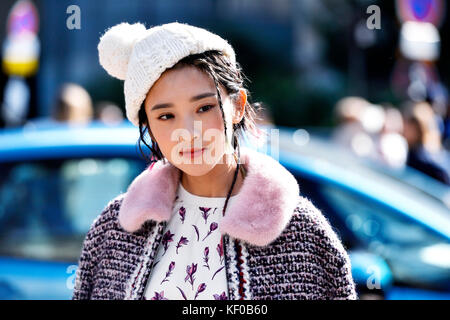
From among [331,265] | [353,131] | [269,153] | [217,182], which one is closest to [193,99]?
[217,182]

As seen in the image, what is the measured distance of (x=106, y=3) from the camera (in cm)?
2053

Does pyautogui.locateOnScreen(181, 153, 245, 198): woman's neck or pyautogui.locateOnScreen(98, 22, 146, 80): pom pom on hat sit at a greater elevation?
pyautogui.locateOnScreen(98, 22, 146, 80): pom pom on hat

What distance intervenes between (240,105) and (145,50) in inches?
12.8

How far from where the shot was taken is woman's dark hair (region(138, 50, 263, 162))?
182 cm

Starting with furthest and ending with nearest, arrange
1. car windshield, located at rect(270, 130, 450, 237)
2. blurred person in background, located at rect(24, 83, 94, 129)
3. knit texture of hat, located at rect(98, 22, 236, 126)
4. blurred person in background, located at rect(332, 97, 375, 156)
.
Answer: blurred person in background, located at rect(332, 97, 375, 156) < blurred person in background, located at rect(24, 83, 94, 129) < car windshield, located at rect(270, 130, 450, 237) < knit texture of hat, located at rect(98, 22, 236, 126)

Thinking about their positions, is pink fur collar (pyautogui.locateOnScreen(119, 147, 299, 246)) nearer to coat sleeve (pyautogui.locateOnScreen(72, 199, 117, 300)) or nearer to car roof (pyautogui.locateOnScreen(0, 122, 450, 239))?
coat sleeve (pyautogui.locateOnScreen(72, 199, 117, 300))

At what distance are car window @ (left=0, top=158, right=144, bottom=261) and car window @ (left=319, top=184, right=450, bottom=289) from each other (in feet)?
3.59

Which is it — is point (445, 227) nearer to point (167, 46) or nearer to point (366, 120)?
point (167, 46)

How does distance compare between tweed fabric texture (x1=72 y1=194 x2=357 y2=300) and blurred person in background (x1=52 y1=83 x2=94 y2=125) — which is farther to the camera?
blurred person in background (x1=52 y1=83 x2=94 y2=125)

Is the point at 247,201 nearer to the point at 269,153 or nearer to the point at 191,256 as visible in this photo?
the point at 191,256

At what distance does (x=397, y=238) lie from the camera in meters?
3.60

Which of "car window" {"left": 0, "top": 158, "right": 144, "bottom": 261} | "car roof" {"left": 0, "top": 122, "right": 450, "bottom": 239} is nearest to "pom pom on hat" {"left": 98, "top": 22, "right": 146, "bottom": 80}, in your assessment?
"car roof" {"left": 0, "top": 122, "right": 450, "bottom": 239}

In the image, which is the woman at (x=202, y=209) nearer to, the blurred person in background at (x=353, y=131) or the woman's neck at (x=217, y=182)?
the woman's neck at (x=217, y=182)

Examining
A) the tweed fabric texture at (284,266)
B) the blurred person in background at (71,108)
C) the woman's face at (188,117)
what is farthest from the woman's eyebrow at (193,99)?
the blurred person in background at (71,108)
